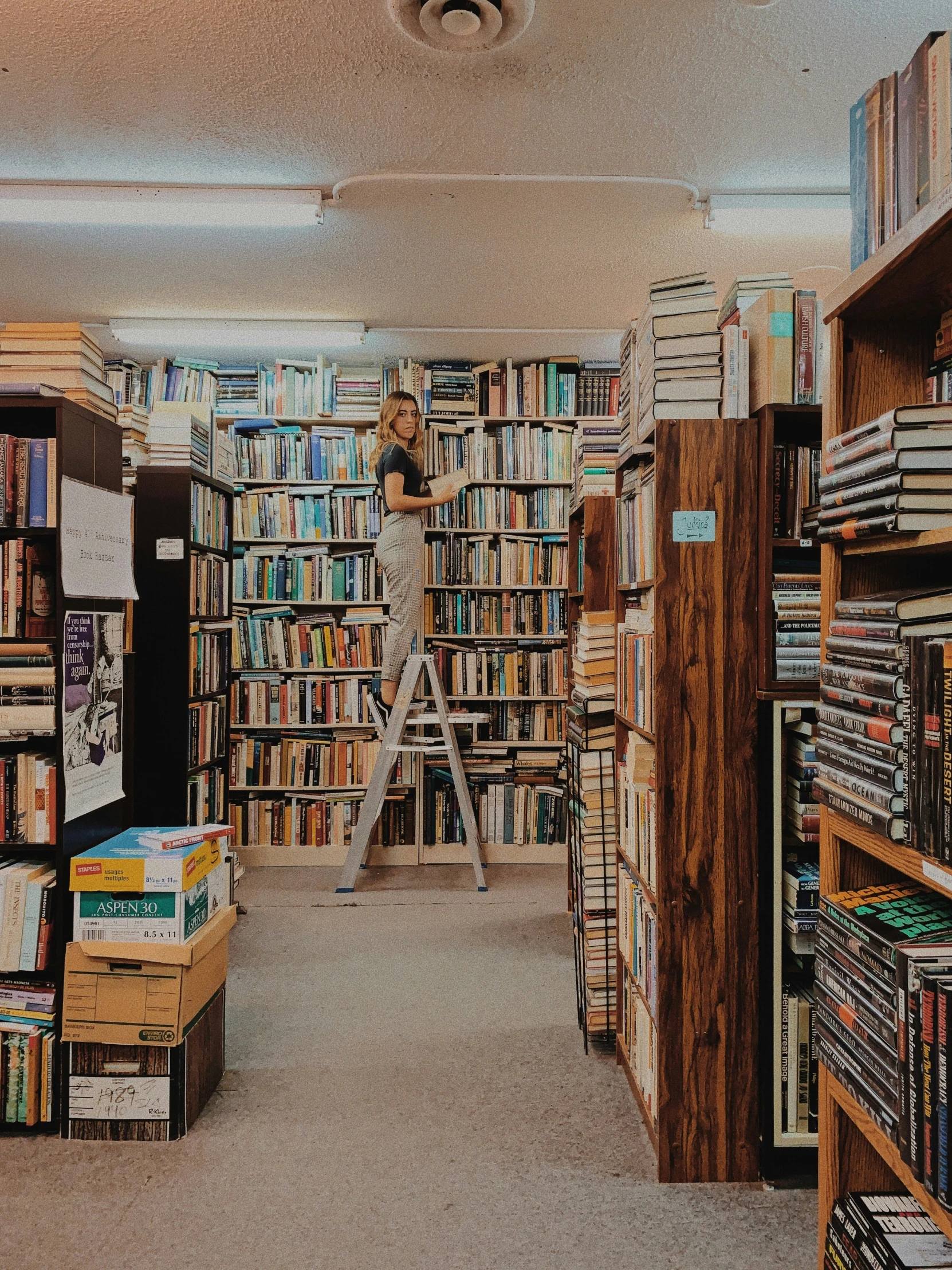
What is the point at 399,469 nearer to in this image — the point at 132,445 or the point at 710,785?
the point at 132,445

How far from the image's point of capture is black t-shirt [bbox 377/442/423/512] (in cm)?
431

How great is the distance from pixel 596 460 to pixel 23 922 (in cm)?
248

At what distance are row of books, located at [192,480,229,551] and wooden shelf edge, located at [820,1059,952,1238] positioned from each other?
3.18 meters

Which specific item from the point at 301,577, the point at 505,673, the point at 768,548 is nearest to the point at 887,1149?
the point at 768,548

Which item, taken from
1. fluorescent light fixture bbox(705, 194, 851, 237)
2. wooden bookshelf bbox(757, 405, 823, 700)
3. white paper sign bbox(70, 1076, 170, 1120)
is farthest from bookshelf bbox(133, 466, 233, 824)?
wooden bookshelf bbox(757, 405, 823, 700)

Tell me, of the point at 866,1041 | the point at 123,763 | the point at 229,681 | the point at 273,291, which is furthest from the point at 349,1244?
the point at 273,291

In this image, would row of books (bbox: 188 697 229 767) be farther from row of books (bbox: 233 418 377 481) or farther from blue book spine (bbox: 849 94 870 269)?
blue book spine (bbox: 849 94 870 269)

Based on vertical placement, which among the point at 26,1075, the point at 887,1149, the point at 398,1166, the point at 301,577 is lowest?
the point at 398,1166

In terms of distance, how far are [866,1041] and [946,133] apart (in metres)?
1.07

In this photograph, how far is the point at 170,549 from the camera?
356 centimetres

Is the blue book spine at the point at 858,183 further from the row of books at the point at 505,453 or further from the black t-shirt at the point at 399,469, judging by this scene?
the row of books at the point at 505,453

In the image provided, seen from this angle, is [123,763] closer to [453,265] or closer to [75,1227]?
[75,1227]

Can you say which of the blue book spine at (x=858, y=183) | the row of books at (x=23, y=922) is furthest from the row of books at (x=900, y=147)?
the row of books at (x=23, y=922)

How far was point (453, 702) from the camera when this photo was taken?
16.2 feet
